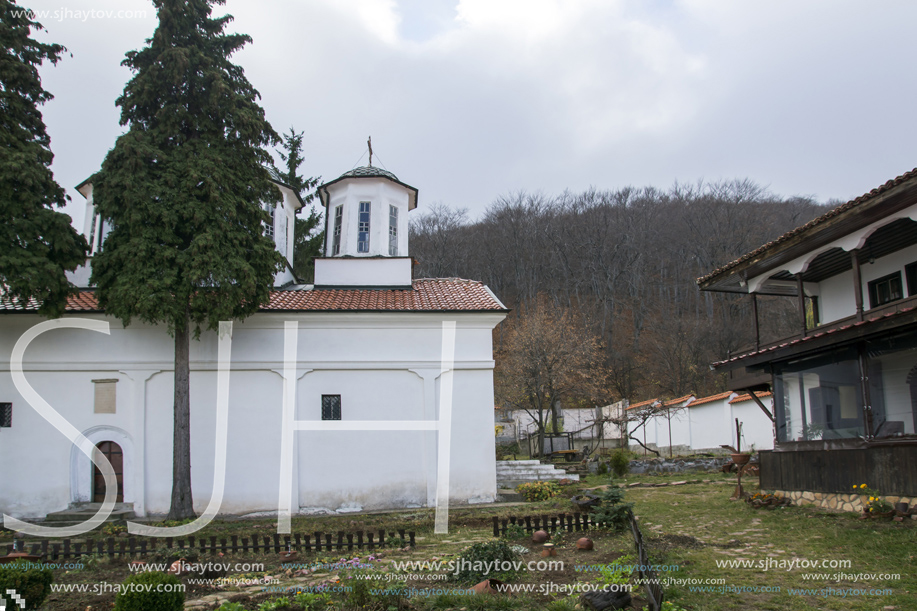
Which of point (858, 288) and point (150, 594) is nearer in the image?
point (150, 594)

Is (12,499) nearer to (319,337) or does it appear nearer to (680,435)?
(319,337)

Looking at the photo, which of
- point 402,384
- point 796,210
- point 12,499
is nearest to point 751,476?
point 402,384

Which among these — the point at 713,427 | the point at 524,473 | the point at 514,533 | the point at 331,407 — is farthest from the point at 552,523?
the point at 713,427

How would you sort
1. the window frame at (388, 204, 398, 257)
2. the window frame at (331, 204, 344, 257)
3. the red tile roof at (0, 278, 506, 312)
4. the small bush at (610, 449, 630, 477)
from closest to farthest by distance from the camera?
1. the red tile roof at (0, 278, 506, 312)
2. the window frame at (388, 204, 398, 257)
3. the window frame at (331, 204, 344, 257)
4. the small bush at (610, 449, 630, 477)

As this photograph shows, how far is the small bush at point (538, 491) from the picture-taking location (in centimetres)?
1512

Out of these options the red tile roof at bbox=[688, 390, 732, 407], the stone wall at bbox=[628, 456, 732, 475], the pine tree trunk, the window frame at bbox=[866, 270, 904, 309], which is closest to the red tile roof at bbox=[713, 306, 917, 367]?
the window frame at bbox=[866, 270, 904, 309]

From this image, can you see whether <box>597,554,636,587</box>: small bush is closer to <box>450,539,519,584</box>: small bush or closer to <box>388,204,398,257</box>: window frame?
<box>450,539,519,584</box>: small bush

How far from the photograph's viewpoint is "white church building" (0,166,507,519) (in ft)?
49.3

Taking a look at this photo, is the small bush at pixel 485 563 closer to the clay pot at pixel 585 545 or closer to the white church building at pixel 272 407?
the clay pot at pixel 585 545

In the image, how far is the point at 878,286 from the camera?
12.9m

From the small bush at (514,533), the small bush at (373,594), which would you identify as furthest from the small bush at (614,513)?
the small bush at (373,594)

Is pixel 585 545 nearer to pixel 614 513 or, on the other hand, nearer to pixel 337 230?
pixel 614 513

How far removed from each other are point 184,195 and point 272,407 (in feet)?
17.3

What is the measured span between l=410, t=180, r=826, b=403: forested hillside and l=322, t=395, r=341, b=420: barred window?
932 inches
